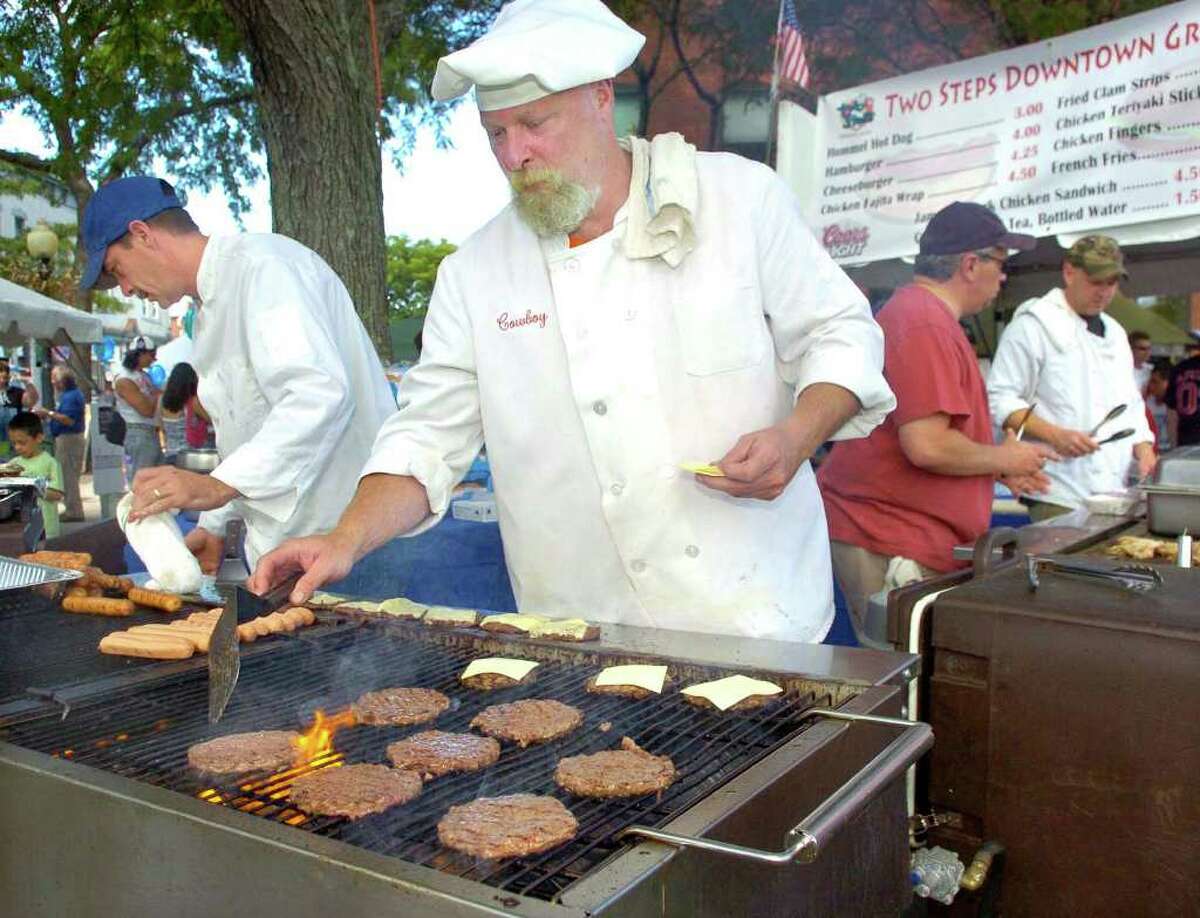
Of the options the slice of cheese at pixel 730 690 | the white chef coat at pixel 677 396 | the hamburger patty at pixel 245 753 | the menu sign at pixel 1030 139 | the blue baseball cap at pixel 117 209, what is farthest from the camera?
the menu sign at pixel 1030 139

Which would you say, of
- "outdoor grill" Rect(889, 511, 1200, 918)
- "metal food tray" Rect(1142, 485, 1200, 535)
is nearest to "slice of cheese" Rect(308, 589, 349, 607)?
"outdoor grill" Rect(889, 511, 1200, 918)

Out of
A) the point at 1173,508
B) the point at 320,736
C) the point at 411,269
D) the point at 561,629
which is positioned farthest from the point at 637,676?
the point at 411,269

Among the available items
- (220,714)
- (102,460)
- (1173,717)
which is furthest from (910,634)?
(102,460)

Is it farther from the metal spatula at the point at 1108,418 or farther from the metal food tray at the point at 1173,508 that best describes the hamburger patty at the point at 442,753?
the metal spatula at the point at 1108,418

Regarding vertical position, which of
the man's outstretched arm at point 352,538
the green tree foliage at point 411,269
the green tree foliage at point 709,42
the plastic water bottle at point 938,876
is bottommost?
the plastic water bottle at point 938,876

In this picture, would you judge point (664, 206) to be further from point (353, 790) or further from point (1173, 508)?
point (1173, 508)

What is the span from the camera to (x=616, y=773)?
153cm

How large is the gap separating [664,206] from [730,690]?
3.94ft

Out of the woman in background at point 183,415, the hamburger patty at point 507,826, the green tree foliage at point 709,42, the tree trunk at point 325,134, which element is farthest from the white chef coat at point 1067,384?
the woman in background at point 183,415

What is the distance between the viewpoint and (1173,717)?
78.7 inches

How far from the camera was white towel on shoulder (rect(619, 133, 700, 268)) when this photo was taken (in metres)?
2.41

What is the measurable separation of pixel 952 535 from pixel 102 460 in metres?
12.9

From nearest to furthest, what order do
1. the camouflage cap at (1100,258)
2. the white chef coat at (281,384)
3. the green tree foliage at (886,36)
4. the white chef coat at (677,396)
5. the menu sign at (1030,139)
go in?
the white chef coat at (677,396), the white chef coat at (281,384), the camouflage cap at (1100,258), the menu sign at (1030,139), the green tree foliage at (886,36)

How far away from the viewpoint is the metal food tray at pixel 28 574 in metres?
2.35
